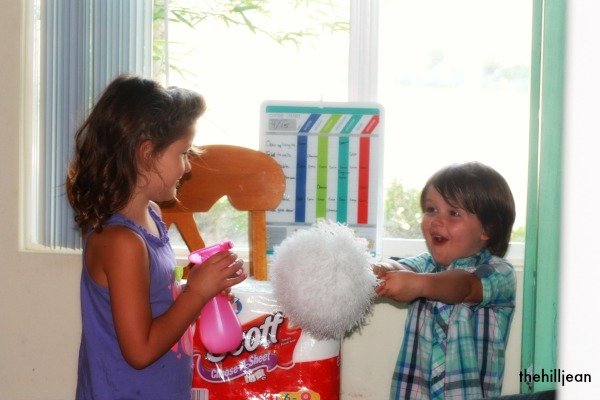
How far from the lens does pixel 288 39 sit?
6.01 feet

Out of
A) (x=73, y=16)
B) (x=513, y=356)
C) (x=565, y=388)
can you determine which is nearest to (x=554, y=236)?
(x=513, y=356)

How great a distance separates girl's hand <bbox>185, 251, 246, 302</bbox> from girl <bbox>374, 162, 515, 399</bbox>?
27cm

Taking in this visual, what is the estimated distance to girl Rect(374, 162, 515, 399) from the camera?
4.36 ft

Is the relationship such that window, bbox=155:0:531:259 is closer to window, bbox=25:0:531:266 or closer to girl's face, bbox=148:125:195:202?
window, bbox=25:0:531:266

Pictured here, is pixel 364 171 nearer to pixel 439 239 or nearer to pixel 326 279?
pixel 439 239

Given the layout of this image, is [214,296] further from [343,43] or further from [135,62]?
[343,43]

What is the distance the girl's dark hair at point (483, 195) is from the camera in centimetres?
139

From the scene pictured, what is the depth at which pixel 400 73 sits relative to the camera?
1.84 m

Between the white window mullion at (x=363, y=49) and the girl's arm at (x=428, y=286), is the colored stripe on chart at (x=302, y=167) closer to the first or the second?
the white window mullion at (x=363, y=49)

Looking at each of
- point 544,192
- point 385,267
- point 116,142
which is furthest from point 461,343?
point 116,142

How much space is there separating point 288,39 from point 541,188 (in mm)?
815

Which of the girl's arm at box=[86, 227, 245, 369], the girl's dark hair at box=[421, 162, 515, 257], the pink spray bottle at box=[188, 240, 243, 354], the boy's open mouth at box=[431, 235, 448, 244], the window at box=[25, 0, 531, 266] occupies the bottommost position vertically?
the pink spray bottle at box=[188, 240, 243, 354]

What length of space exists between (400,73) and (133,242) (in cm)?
97

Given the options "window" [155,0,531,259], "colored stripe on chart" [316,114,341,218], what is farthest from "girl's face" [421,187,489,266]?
"window" [155,0,531,259]
